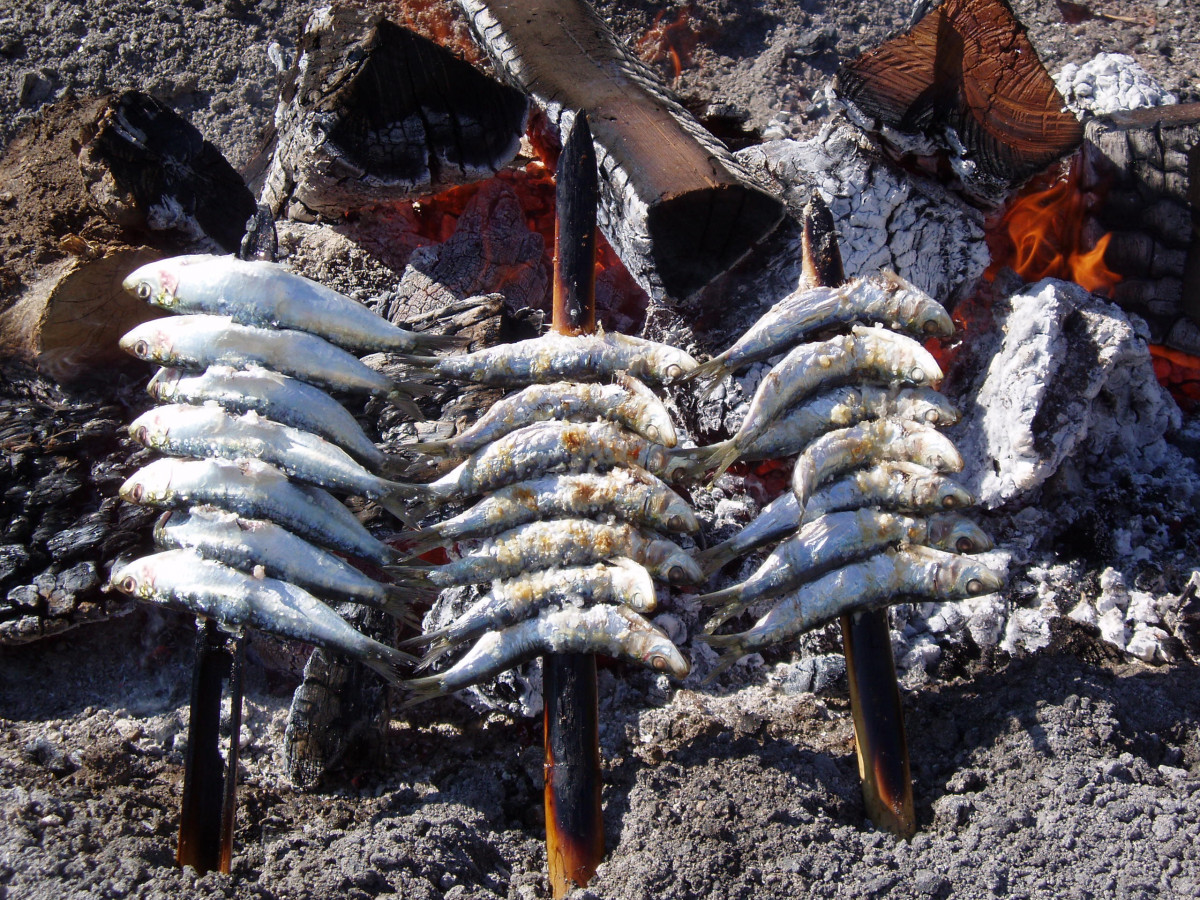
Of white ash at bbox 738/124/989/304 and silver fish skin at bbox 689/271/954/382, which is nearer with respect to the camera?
silver fish skin at bbox 689/271/954/382

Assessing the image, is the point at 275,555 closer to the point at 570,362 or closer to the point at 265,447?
the point at 265,447

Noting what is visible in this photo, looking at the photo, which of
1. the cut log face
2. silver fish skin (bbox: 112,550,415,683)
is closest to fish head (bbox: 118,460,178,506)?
silver fish skin (bbox: 112,550,415,683)

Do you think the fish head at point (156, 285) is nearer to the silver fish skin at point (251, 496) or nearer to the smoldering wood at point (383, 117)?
the silver fish skin at point (251, 496)

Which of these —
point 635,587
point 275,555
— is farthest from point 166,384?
point 635,587

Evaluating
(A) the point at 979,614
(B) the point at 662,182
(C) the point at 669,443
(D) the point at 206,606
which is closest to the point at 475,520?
(C) the point at 669,443

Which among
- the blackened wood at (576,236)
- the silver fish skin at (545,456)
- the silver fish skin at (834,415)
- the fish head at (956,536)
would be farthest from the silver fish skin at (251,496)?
the fish head at (956,536)

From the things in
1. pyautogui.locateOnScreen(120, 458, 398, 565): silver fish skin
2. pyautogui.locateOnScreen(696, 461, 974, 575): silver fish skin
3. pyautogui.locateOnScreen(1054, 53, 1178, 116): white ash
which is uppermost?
pyautogui.locateOnScreen(1054, 53, 1178, 116): white ash

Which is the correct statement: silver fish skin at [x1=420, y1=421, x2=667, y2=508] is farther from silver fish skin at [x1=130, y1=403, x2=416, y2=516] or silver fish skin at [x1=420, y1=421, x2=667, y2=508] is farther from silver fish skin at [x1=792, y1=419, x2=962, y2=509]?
silver fish skin at [x1=792, y1=419, x2=962, y2=509]
